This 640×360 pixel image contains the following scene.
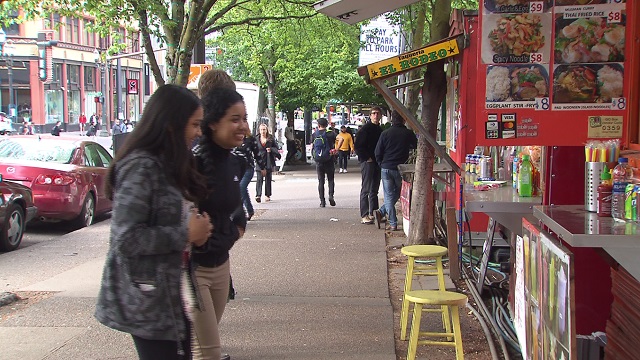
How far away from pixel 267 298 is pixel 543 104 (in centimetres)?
330

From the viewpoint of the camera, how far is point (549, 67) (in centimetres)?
504

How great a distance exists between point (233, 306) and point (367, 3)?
2.94m

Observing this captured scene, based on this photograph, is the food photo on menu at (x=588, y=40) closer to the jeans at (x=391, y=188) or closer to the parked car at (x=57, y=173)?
the jeans at (x=391, y=188)

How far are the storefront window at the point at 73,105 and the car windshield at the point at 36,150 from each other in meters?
46.5

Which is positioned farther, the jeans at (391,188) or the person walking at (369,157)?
the person walking at (369,157)

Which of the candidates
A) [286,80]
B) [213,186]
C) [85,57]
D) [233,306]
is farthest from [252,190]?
[85,57]

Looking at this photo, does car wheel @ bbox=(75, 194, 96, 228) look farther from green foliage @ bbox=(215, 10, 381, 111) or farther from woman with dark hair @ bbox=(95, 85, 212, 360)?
green foliage @ bbox=(215, 10, 381, 111)

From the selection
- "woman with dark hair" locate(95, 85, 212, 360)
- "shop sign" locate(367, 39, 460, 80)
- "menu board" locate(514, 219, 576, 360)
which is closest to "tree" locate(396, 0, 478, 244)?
"shop sign" locate(367, 39, 460, 80)

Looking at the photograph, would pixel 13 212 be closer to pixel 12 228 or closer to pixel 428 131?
pixel 12 228

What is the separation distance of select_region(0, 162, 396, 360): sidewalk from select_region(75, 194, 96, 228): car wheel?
27 centimetres

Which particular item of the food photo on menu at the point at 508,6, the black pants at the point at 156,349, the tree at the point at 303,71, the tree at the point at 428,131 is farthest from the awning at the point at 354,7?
the tree at the point at 303,71

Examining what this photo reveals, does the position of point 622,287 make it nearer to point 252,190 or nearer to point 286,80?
point 252,190

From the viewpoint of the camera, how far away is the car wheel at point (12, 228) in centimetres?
977

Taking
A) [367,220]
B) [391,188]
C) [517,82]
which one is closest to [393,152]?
[391,188]
